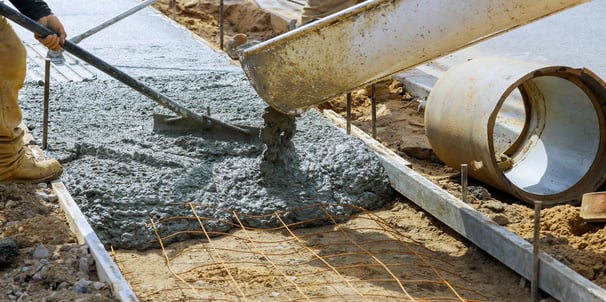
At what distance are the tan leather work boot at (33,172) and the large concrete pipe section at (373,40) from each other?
1.38m

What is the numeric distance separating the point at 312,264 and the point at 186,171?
3.83 ft

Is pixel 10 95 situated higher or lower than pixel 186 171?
higher

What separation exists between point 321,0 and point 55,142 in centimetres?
326

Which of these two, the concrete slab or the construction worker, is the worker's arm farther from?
the concrete slab

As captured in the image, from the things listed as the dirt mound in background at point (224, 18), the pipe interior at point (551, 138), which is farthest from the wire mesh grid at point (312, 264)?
the dirt mound in background at point (224, 18)

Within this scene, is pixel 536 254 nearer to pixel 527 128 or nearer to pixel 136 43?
pixel 527 128

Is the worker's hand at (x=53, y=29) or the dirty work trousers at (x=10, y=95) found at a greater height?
the worker's hand at (x=53, y=29)

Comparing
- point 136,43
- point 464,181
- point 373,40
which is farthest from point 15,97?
point 136,43

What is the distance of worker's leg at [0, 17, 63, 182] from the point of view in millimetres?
4838

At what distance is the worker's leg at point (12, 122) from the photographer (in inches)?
190

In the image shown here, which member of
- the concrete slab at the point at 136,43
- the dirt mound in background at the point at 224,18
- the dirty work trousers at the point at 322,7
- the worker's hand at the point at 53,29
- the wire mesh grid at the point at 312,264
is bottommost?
the dirt mound in background at the point at 224,18

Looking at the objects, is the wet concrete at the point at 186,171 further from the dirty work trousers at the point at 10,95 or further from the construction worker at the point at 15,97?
the dirty work trousers at the point at 10,95

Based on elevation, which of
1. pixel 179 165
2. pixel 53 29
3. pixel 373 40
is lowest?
pixel 179 165

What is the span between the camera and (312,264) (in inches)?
180
